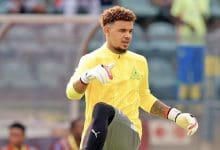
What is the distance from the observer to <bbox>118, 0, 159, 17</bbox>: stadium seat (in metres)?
13.1

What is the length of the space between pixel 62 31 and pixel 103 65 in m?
4.39

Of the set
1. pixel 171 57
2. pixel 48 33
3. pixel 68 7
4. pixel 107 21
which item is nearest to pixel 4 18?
pixel 48 33

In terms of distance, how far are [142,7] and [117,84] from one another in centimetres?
753

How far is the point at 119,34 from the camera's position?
579 cm

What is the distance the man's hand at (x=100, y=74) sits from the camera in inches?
213

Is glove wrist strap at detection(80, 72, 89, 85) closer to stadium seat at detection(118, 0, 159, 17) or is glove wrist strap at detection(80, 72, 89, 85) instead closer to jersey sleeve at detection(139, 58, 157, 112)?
jersey sleeve at detection(139, 58, 157, 112)

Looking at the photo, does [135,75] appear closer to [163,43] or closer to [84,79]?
[84,79]

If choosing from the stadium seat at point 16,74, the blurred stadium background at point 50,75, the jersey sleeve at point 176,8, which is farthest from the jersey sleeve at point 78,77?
the jersey sleeve at point 176,8

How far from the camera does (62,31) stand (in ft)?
32.4

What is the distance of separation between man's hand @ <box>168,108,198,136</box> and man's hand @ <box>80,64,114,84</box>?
0.73 m

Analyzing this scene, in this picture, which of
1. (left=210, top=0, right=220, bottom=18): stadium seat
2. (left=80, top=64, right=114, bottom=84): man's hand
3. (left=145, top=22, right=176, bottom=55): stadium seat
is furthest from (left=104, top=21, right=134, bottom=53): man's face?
(left=210, top=0, right=220, bottom=18): stadium seat

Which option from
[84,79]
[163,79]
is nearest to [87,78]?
[84,79]

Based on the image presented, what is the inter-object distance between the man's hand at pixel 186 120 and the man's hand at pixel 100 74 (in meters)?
0.73

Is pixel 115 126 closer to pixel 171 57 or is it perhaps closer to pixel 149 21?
pixel 171 57
